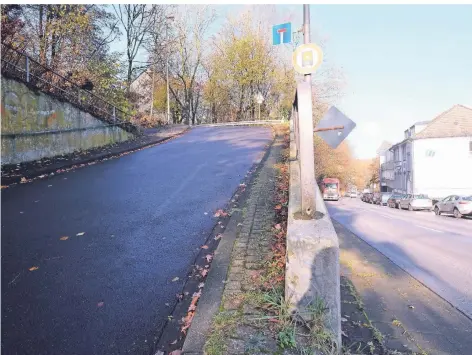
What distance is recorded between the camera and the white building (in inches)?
1618

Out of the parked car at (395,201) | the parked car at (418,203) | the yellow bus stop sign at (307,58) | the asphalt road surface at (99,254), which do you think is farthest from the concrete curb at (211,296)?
the parked car at (395,201)

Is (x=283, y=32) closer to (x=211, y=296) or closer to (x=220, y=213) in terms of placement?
(x=220, y=213)

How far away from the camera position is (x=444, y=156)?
41.9m

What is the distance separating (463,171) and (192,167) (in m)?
40.0

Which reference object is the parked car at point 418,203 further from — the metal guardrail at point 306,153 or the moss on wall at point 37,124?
the metal guardrail at point 306,153

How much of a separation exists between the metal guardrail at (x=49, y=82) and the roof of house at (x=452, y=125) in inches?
1518

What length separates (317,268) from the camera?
9.87ft

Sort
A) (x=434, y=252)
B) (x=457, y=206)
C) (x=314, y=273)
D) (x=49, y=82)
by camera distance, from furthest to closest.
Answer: (x=457, y=206) < (x=49, y=82) < (x=434, y=252) < (x=314, y=273)

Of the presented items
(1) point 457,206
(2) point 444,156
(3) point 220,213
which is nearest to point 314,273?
(3) point 220,213

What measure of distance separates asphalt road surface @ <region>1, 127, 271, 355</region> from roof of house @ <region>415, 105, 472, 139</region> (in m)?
40.1

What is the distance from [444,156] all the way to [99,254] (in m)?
45.3

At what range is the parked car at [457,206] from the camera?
20984 mm

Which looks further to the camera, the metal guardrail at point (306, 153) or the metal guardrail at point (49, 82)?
the metal guardrail at point (49, 82)

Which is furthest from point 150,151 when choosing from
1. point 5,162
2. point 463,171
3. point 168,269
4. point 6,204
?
point 463,171
